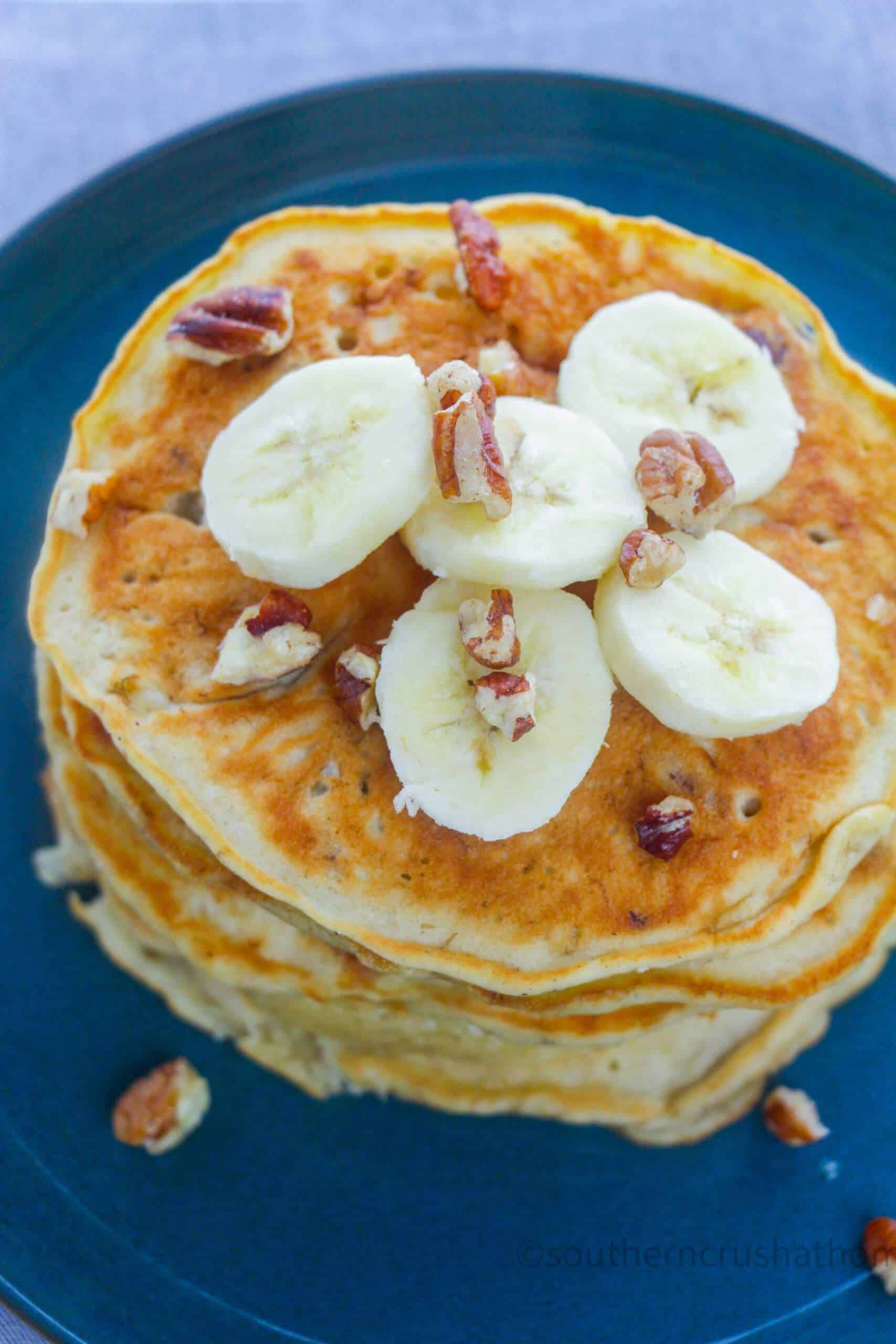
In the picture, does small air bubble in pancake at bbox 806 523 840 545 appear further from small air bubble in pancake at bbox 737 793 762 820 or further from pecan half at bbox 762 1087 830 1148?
pecan half at bbox 762 1087 830 1148

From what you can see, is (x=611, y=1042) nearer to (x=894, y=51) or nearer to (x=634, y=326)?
(x=634, y=326)

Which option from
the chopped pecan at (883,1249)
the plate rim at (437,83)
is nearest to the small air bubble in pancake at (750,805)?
the chopped pecan at (883,1249)

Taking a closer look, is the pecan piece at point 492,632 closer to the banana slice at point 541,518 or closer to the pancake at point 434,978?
the banana slice at point 541,518

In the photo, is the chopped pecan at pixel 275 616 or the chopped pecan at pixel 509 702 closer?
the chopped pecan at pixel 509 702

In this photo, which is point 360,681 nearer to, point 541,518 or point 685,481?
point 541,518

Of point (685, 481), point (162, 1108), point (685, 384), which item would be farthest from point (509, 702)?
point (162, 1108)
